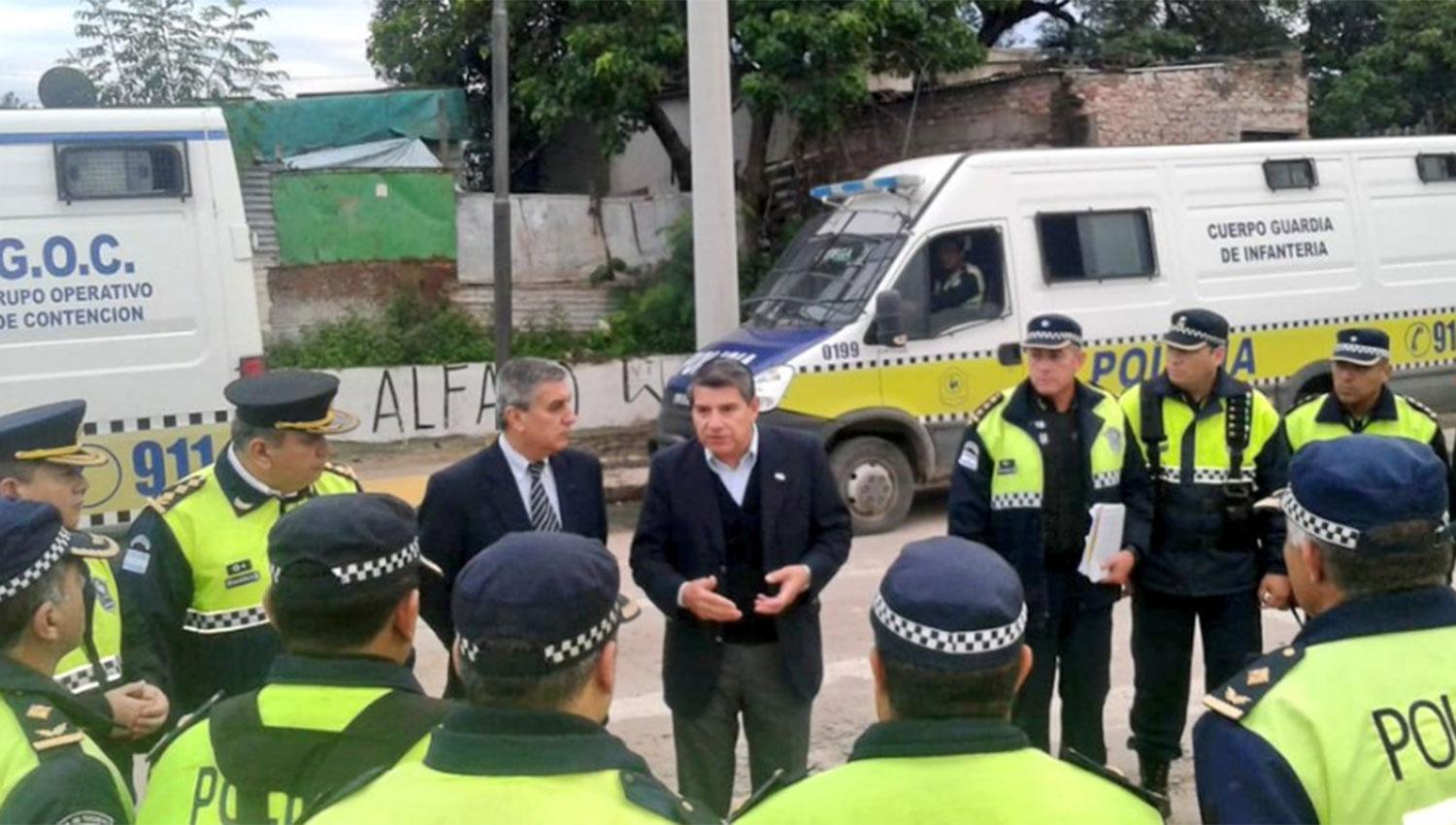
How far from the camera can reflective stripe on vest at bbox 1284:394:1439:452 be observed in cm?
516

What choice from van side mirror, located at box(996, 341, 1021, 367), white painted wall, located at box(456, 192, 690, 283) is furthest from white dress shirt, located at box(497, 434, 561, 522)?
white painted wall, located at box(456, 192, 690, 283)

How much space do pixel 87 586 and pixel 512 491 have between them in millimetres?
A: 1271

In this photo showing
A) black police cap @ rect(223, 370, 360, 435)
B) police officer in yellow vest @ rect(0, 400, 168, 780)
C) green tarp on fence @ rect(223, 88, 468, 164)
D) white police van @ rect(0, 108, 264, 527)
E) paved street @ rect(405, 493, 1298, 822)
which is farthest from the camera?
green tarp on fence @ rect(223, 88, 468, 164)

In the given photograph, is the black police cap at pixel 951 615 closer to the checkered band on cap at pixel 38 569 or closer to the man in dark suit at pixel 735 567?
the checkered band on cap at pixel 38 569

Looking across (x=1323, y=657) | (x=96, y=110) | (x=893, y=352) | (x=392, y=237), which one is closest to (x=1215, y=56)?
(x=392, y=237)

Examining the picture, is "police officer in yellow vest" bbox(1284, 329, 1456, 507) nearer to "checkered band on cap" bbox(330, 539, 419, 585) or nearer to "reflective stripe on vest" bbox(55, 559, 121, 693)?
"checkered band on cap" bbox(330, 539, 419, 585)

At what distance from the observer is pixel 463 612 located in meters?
2.09

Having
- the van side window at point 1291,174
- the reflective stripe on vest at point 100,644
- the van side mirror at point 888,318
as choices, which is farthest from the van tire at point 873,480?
the reflective stripe on vest at point 100,644

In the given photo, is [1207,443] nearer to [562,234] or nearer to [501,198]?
[501,198]

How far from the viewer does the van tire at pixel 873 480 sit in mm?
9797

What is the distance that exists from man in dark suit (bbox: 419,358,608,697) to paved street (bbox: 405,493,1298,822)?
1.69 m

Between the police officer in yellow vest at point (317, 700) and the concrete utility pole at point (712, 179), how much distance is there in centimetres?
820

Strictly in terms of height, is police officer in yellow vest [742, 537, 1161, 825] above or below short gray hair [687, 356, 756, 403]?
below

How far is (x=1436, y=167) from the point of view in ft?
38.6
